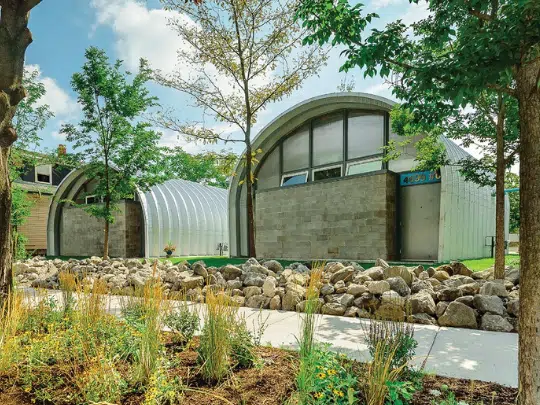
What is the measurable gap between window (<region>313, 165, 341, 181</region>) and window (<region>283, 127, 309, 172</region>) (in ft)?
1.88

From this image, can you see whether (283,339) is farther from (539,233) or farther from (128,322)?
(539,233)

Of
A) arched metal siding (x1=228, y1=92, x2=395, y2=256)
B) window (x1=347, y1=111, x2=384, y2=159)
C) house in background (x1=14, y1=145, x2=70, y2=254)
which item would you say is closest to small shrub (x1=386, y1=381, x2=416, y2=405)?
arched metal siding (x1=228, y1=92, x2=395, y2=256)

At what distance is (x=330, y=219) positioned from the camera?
10.7m

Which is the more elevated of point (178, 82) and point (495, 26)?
point (178, 82)

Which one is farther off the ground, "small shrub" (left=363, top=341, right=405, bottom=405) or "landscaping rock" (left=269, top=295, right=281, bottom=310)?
"small shrub" (left=363, top=341, right=405, bottom=405)

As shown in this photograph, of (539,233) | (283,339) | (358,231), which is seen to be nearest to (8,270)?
(283,339)

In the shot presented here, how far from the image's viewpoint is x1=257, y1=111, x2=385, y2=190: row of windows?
11.1m

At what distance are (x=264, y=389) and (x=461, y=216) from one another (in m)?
9.62

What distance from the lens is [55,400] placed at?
2076 mm

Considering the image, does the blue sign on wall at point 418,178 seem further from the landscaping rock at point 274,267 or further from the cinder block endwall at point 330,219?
the landscaping rock at point 274,267

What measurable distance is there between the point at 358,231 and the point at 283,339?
7.32 m

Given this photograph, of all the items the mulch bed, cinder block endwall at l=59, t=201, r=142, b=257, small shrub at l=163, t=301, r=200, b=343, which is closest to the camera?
the mulch bed

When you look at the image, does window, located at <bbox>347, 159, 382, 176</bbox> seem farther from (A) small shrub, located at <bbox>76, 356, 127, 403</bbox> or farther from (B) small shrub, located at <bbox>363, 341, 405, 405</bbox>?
Result: (A) small shrub, located at <bbox>76, 356, 127, 403</bbox>

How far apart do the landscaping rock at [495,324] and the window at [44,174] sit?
2328 cm
